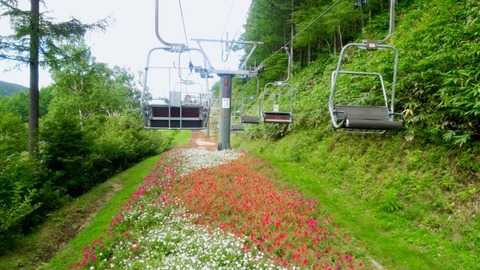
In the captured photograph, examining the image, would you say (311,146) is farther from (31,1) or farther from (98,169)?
(31,1)

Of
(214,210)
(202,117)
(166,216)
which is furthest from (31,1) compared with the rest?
(214,210)

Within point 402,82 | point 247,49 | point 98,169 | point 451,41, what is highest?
point 247,49

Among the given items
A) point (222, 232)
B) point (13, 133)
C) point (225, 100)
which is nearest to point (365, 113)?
point (222, 232)

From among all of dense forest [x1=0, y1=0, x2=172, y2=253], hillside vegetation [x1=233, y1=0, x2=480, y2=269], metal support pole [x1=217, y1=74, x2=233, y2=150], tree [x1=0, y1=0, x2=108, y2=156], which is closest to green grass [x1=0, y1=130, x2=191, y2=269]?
dense forest [x1=0, y1=0, x2=172, y2=253]

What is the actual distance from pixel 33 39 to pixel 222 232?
8.91m

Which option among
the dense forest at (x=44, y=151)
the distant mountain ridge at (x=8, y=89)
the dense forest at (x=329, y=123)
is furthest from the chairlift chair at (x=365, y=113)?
the distant mountain ridge at (x=8, y=89)

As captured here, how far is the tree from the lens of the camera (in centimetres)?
881

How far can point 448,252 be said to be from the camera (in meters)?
4.58

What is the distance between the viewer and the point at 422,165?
622cm

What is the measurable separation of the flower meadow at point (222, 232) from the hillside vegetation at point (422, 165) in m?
0.97

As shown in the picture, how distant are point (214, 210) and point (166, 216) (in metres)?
1.10

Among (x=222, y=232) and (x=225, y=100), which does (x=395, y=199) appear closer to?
(x=222, y=232)

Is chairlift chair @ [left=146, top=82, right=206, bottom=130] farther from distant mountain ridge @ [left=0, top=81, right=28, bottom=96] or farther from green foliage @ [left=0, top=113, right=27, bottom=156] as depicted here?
distant mountain ridge @ [left=0, top=81, right=28, bottom=96]

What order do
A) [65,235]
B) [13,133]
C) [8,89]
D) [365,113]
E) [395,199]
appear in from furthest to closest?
1. [8,89]
2. [13,133]
3. [65,235]
4. [395,199]
5. [365,113]
